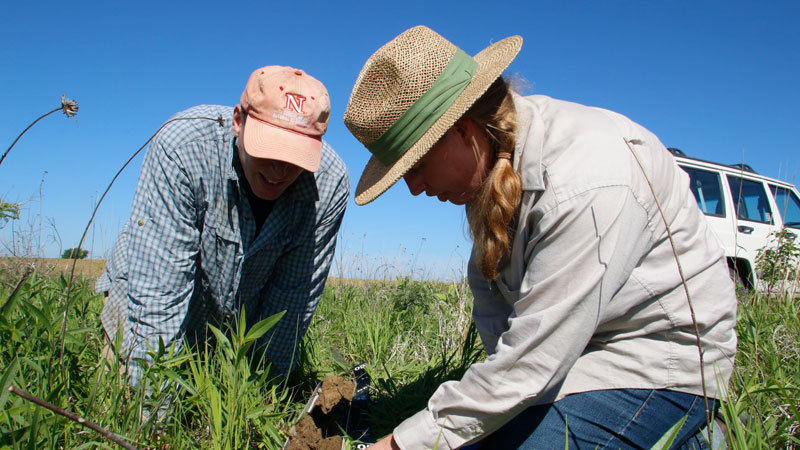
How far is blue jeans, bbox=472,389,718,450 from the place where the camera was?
1642 mm

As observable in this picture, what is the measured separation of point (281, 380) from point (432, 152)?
5.28 ft

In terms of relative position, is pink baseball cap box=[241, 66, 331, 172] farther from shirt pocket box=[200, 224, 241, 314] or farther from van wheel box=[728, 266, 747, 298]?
van wheel box=[728, 266, 747, 298]

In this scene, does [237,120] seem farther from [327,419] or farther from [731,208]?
[731,208]

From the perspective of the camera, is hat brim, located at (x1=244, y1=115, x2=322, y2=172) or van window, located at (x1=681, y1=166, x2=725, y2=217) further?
van window, located at (x1=681, y1=166, x2=725, y2=217)

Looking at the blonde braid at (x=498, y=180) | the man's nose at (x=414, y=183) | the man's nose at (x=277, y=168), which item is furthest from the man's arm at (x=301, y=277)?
the blonde braid at (x=498, y=180)

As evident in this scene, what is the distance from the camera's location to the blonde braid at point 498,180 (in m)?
1.63

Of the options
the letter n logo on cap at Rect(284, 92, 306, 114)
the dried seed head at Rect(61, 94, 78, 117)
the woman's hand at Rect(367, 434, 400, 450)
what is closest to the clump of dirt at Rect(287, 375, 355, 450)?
the woman's hand at Rect(367, 434, 400, 450)

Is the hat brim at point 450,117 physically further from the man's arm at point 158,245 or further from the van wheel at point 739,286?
the van wheel at point 739,286

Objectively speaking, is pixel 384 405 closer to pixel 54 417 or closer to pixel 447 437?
pixel 447 437

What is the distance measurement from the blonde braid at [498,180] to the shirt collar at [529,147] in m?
0.02

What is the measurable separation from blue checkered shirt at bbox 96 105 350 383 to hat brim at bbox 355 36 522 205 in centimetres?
60

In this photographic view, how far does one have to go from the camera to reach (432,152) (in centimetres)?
171

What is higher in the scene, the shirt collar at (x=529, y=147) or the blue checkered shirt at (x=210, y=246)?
the shirt collar at (x=529, y=147)

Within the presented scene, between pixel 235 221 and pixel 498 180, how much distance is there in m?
1.32
